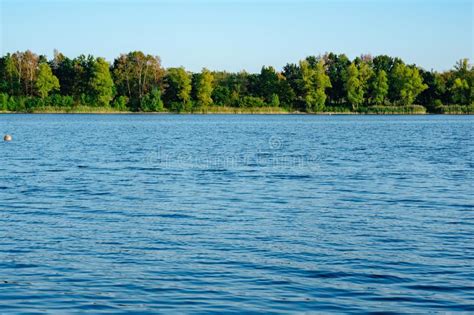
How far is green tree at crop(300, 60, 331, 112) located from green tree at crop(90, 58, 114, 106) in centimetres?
4509

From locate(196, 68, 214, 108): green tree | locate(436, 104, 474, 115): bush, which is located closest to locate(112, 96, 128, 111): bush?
locate(196, 68, 214, 108): green tree

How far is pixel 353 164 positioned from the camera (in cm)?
4012

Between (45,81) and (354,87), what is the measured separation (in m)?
70.5

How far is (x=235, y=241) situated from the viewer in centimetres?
1742

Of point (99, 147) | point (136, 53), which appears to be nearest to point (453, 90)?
point (136, 53)

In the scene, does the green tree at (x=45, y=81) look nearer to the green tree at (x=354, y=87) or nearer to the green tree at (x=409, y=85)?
the green tree at (x=354, y=87)

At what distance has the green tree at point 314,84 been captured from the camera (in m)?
169

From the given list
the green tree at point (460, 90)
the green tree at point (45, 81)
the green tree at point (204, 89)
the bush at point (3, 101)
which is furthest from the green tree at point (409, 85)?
the bush at point (3, 101)

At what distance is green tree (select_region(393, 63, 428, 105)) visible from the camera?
169500 mm

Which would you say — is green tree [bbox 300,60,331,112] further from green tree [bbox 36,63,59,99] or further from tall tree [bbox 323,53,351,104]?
green tree [bbox 36,63,59,99]

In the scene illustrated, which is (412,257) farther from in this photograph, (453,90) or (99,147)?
Answer: (453,90)

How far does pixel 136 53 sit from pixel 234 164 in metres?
133

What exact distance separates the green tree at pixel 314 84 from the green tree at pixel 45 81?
56.8 metres

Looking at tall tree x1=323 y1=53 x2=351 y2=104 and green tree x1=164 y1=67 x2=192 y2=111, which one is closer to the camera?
green tree x1=164 y1=67 x2=192 y2=111
